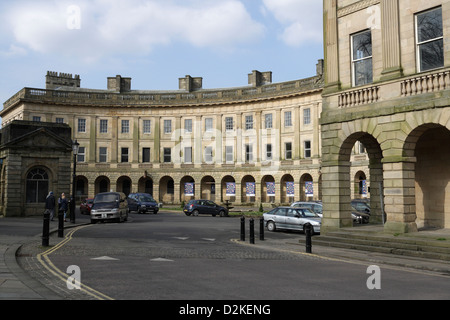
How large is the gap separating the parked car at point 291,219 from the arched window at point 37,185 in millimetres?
15150

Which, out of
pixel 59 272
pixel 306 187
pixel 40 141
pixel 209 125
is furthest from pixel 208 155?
pixel 59 272

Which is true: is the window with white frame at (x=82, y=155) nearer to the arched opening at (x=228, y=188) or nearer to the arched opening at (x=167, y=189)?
the arched opening at (x=167, y=189)

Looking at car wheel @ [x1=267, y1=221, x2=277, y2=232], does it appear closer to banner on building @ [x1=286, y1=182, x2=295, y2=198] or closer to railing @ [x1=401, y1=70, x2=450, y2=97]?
railing @ [x1=401, y1=70, x2=450, y2=97]

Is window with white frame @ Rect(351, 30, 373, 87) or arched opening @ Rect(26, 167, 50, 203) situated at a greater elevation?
window with white frame @ Rect(351, 30, 373, 87)

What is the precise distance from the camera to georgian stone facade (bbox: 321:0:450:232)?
14766 mm

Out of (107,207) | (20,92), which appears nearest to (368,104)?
(107,207)

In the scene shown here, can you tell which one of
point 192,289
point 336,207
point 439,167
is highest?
point 439,167

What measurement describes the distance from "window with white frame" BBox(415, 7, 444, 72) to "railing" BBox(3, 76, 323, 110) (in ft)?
131

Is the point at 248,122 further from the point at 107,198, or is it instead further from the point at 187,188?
the point at 107,198

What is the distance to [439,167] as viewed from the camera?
53.7ft

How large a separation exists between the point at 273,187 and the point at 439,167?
39345 millimetres

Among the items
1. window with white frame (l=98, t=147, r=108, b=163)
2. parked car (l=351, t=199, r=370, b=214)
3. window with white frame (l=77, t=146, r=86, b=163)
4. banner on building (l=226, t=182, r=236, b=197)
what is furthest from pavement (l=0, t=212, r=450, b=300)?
window with white frame (l=98, t=147, r=108, b=163)

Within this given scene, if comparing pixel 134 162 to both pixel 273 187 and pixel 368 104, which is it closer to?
pixel 273 187

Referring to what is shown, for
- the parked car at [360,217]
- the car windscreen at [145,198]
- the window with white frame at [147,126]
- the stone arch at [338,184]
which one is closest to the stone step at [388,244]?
Result: the stone arch at [338,184]
